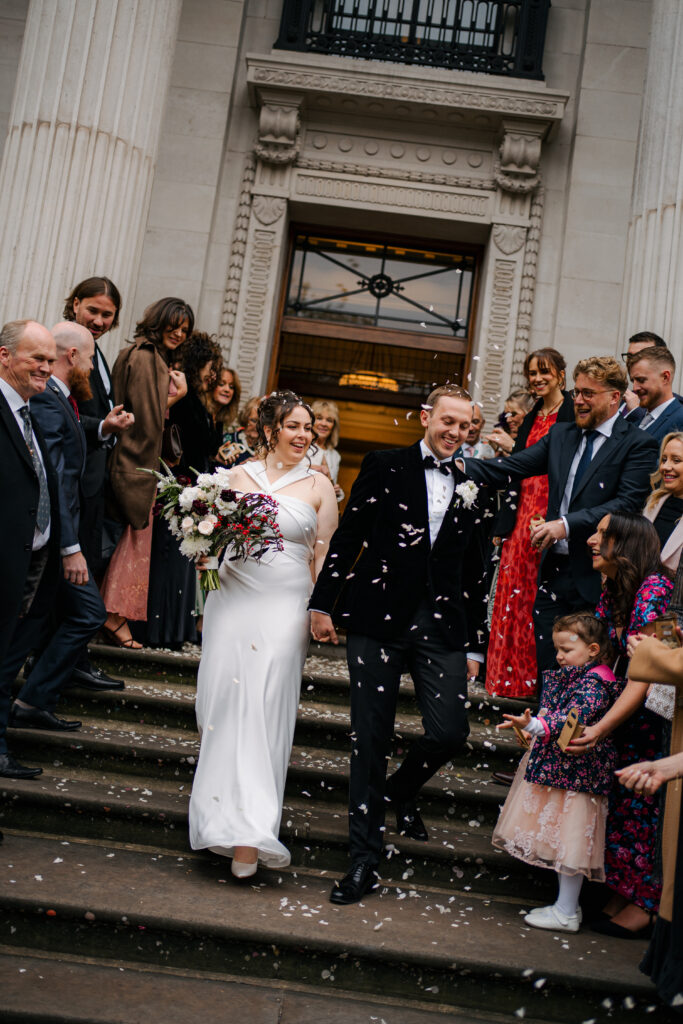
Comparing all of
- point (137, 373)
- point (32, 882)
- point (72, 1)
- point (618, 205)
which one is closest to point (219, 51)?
point (72, 1)

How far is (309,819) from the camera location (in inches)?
178

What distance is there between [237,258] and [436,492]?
6199 mm

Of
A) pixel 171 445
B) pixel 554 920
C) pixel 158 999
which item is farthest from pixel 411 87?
pixel 158 999

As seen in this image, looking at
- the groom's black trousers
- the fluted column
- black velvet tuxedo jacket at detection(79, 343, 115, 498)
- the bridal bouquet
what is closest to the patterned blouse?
the groom's black trousers

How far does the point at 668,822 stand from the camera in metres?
3.32

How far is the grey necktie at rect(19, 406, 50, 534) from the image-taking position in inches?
166

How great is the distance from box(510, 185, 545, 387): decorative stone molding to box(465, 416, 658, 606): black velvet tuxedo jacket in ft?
14.2

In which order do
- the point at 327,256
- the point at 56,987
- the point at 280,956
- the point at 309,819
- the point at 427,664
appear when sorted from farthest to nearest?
the point at 327,256
the point at 309,819
the point at 427,664
the point at 280,956
the point at 56,987

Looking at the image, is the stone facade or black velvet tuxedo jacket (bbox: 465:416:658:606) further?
the stone facade

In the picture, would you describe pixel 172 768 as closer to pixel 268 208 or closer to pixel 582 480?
pixel 582 480

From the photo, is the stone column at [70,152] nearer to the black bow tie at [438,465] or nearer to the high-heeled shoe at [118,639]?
the high-heeled shoe at [118,639]

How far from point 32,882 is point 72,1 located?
7.27 metres

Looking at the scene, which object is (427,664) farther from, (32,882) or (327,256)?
(327,256)

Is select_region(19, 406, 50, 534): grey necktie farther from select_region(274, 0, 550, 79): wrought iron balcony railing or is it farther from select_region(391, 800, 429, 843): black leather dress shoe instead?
select_region(274, 0, 550, 79): wrought iron balcony railing
